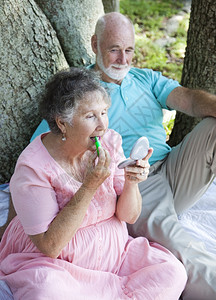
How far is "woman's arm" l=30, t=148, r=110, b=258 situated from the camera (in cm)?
174

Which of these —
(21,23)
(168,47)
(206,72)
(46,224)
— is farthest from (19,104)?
(168,47)

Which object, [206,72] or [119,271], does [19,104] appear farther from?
[206,72]

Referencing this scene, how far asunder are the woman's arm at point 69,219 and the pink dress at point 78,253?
47 mm

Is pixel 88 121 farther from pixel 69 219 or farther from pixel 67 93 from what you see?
pixel 69 219

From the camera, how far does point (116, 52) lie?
273cm

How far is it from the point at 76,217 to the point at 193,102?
4.48 feet

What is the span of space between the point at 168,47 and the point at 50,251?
15.8ft

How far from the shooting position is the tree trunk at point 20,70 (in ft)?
8.53

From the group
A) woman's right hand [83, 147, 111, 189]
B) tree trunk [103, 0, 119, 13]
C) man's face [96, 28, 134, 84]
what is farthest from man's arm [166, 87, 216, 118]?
tree trunk [103, 0, 119, 13]

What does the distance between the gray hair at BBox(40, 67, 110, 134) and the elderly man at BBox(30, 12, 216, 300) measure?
2.47 feet

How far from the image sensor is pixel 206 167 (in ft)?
8.34

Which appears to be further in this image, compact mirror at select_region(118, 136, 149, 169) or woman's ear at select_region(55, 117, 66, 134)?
woman's ear at select_region(55, 117, 66, 134)

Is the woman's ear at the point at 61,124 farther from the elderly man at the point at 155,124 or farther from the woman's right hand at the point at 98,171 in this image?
the elderly man at the point at 155,124

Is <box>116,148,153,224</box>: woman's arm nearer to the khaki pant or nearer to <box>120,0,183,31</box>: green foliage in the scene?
the khaki pant
